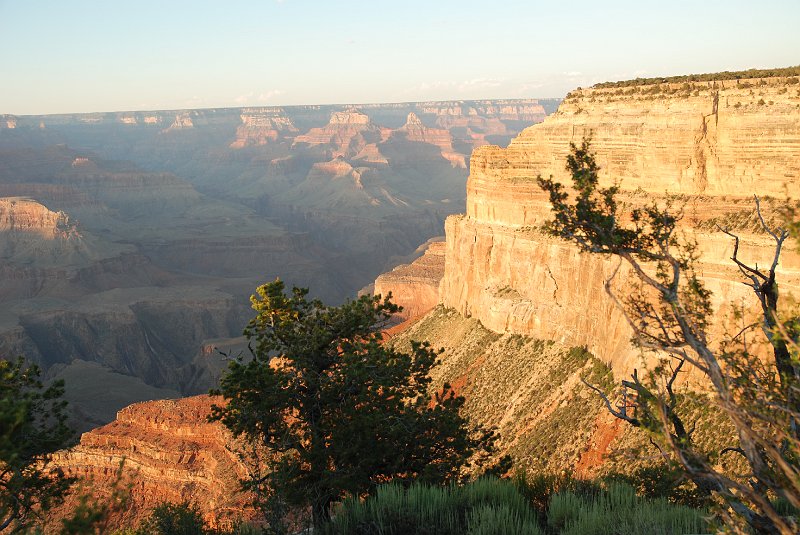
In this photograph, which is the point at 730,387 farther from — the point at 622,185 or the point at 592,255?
the point at 622,185

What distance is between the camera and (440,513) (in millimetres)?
15375

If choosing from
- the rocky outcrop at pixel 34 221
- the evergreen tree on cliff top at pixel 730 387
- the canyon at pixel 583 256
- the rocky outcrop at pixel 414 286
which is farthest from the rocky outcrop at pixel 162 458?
the rocky outcrop at pixel 34 221

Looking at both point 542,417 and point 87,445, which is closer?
point 542,417

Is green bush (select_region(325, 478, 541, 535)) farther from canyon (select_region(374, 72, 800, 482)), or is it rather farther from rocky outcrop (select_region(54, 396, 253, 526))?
rocky outcrop (select_region(54, 396, 253, 526))

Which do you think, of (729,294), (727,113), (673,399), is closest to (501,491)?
(673,399)

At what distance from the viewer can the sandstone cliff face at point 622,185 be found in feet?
104

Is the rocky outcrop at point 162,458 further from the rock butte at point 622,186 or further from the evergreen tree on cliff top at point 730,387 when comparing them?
the evergreen tree on cliff top at point 730,387

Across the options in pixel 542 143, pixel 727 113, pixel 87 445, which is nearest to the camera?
pixel 727 113

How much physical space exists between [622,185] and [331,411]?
23150mm

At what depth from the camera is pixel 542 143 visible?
45.6 metres

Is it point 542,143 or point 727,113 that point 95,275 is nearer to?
point 542,143

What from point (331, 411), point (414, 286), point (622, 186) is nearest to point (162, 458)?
point (331, 411)

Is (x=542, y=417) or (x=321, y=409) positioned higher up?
(x=321, y=409)

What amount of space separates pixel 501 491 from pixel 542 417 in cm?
2114
